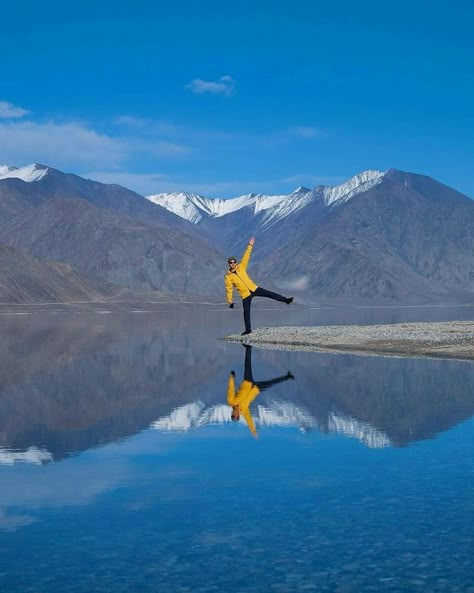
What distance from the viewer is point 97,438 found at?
45.0 feet

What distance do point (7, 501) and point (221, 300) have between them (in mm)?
147508

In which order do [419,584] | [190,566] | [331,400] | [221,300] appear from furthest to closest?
[221,300] → [331,400] → [190,566] → [419,584]

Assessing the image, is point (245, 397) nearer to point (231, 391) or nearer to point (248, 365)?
point (231, 391)

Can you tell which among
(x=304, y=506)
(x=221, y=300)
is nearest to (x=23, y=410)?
(x=304, y=506)

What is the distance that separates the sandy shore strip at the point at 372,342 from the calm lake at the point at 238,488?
10.1 meters

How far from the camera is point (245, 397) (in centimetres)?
1900

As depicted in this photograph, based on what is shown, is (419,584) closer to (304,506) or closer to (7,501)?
(304,506)

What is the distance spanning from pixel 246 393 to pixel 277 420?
430 centimetres

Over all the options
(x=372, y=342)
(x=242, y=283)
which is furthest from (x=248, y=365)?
(x=372, y=342)

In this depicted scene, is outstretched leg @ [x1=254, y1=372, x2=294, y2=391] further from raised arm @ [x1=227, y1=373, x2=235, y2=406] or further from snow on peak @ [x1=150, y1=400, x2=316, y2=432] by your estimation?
snow on peak @ [x1=150, y1=400, x2=316, y2=432]

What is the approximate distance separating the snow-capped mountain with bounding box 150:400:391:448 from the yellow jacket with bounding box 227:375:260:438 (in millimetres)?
137

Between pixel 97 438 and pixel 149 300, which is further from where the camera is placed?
pixel 149 300

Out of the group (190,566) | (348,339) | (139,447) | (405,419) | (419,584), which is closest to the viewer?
(419,584)

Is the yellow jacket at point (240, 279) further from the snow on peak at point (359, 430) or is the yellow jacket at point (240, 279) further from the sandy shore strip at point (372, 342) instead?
the snow on peak at point (359, 430)
